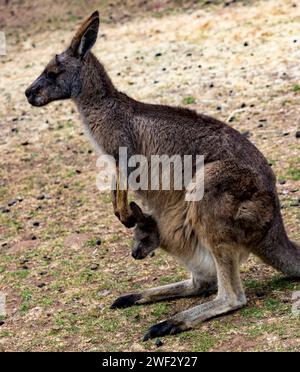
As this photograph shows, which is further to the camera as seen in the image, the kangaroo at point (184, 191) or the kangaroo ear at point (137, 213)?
the kangaroo ear at point (137, 213)

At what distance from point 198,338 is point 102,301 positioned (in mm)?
1170

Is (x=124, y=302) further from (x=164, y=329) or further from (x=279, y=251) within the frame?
(x=279, y=251)

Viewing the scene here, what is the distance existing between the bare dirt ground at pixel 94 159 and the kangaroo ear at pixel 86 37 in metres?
1.77

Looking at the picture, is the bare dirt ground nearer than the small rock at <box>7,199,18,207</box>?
Yes

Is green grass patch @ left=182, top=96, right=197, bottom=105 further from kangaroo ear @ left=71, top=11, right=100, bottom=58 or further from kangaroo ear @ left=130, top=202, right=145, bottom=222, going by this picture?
kangaroo ear @ left=130, top=202, right=145, bottom=222

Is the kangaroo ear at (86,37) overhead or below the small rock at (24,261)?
overhead

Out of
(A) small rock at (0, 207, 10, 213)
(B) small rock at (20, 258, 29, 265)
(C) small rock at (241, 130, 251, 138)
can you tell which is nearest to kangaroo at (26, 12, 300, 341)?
(B) small rock at (20, 258, 29, 265)

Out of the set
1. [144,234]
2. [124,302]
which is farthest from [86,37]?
[124,302]

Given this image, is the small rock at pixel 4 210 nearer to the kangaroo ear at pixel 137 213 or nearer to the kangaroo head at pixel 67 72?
the kangaroo head at pixel 67 72

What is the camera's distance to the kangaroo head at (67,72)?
20.2 ft

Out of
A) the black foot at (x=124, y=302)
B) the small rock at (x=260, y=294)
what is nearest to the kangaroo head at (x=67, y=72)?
the black foot at (x=124, y=302)

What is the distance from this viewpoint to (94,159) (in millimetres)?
9023

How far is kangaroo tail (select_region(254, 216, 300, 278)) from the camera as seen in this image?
5.40 meters
